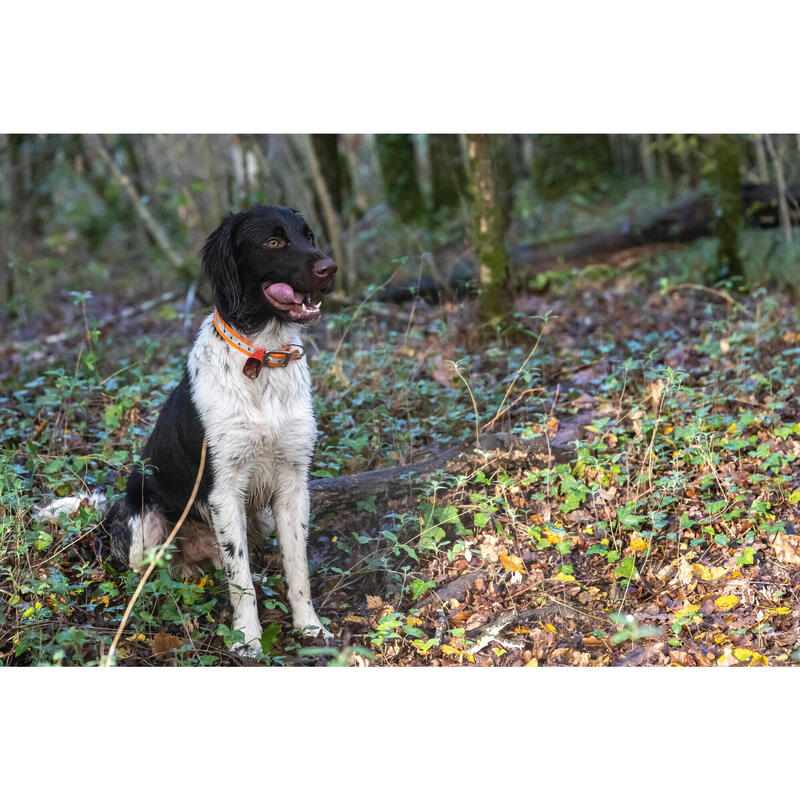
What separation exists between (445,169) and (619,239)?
361cm

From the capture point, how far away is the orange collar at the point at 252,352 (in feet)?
12.7

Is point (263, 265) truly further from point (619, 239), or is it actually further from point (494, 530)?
point (619, 239)

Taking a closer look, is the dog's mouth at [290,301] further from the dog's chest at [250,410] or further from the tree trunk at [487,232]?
the tree trunk at [487,232]

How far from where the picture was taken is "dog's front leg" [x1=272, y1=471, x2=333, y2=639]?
3980mm

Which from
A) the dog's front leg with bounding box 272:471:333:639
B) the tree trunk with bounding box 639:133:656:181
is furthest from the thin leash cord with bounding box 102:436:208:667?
the tree trunk with bounding box 639:133:656:181

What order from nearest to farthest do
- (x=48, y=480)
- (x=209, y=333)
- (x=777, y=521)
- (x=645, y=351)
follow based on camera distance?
1. (x=209, y=333)
2. (x=777, y=521)
3. (x=48, y=480)
4. (x=645, y=351)

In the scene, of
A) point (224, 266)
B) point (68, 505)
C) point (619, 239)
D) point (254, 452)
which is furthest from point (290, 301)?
point (619, 239)

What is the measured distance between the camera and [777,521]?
4293 mm

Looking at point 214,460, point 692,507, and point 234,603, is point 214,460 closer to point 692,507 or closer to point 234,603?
point 234,603

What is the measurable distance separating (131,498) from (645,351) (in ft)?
12.0

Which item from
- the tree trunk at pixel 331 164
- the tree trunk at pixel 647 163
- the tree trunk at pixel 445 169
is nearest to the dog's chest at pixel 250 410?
the tree trunk at pixel 331 164

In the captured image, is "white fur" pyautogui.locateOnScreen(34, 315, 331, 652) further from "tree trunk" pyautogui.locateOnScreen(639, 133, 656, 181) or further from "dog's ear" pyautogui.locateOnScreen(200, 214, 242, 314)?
"tree trunk" pyautogui.locateOnScreen(639, 133, 656, 181)
